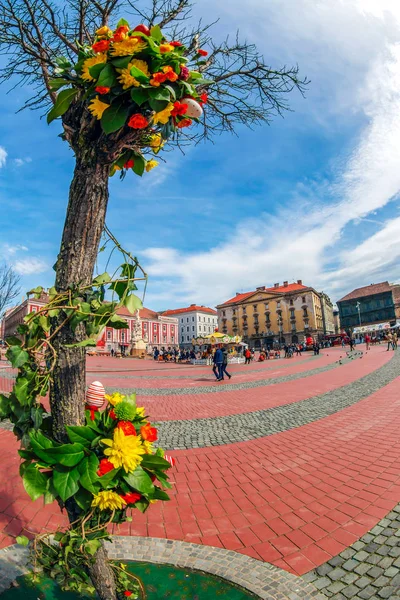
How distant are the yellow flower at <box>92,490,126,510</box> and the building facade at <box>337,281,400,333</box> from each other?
75261mm

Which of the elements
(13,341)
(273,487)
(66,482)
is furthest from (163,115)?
(273,487)

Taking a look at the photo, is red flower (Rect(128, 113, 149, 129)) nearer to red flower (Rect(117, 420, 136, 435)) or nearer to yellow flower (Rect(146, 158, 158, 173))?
yellow flower (Rect(146, 158, 158, 173))

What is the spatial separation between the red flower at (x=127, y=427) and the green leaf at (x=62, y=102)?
133 centimetres

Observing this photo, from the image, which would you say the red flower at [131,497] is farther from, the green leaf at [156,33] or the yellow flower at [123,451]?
the green leaf at [156,33]

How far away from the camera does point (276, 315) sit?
Result: 71750mm

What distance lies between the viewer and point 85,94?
1293 millimetres

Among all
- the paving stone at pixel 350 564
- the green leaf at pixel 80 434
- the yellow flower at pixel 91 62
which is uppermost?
the yellow flower at pixel 91 62

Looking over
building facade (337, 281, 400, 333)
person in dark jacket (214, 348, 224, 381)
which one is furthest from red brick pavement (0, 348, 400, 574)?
building facade (337, 281, 400, 333)

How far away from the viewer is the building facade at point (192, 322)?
3587 inches

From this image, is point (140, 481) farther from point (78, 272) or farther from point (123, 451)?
point (78, 272)

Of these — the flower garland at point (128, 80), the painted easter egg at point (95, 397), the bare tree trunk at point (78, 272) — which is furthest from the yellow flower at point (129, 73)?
the painted easter egg at point (95, 397)

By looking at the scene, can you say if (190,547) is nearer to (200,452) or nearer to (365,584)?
(365,584)

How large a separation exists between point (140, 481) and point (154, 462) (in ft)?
0.30

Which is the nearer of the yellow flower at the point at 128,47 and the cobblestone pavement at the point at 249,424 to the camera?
the yellow flower at the point at 128,47
